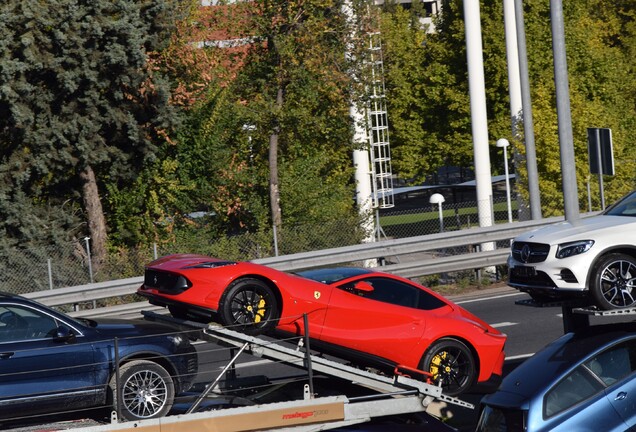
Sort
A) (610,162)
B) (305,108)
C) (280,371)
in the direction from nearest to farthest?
1. (280,371)
2. (610,162)
3. (305,108)

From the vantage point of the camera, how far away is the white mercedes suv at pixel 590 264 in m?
10.8

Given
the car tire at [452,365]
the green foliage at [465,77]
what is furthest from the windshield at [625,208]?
the green foliage at [465,77]

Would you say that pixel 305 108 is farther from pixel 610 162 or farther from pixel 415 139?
pixel 415 139

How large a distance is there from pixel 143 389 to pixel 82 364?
609mm

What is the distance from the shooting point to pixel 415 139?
1810 inches

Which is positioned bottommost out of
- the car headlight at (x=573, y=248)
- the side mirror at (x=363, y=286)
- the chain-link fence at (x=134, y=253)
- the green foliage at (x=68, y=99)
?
the chain-link fence at (x=134, y=253)

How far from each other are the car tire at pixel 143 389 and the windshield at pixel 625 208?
5240mm

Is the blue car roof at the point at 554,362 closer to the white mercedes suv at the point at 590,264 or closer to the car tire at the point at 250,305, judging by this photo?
the white mercedes suv at the point at 590,264

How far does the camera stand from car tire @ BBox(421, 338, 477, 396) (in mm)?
11562

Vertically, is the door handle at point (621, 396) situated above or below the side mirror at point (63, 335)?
below

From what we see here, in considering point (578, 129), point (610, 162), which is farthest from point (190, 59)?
point (610, 162)

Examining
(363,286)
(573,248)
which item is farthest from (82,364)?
(573,248)

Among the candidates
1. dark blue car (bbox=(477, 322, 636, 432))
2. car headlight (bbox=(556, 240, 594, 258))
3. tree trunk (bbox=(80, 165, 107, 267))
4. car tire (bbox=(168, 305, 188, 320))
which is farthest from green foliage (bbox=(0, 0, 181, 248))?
dark blue car (bbox=(477, 322, 636, 432))

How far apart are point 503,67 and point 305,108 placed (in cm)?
1835
